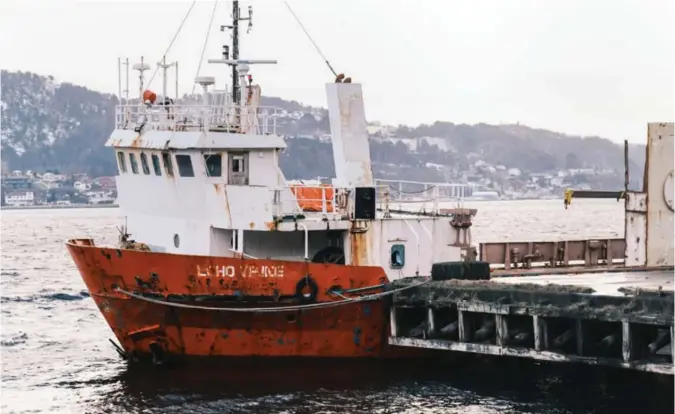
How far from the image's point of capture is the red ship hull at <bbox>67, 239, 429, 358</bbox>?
24.5 metres

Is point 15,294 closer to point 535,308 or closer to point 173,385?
point 173,385

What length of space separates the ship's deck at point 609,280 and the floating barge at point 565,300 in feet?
0.08

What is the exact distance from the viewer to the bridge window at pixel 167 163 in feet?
86.7

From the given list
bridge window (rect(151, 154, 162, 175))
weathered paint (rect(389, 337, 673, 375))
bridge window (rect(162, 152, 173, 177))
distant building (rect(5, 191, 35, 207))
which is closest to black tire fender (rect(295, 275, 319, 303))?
weathered paint (rect(389, 337, 673, 375))

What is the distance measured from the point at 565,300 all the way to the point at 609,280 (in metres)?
4.22

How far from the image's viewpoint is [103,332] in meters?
33.5

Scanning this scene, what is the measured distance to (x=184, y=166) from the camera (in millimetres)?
26266

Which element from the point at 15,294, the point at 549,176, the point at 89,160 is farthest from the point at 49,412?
the point at 549,176

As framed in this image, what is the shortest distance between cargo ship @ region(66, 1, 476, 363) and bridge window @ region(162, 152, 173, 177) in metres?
0.05

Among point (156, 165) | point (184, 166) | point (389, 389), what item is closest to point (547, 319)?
point (389, 389)

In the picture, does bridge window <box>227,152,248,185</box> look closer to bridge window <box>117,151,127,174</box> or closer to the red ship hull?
the red ship hull

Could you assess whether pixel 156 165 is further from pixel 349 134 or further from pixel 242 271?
pixel 349 134

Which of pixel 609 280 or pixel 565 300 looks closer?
pixel 565 300

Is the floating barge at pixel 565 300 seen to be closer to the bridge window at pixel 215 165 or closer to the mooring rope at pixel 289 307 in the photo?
the mooring rope at pixel 289 307
